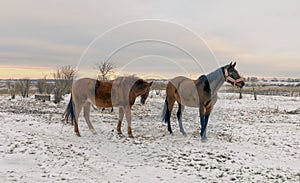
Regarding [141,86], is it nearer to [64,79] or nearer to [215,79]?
[215,79]

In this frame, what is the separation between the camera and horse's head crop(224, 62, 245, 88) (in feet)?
27.5

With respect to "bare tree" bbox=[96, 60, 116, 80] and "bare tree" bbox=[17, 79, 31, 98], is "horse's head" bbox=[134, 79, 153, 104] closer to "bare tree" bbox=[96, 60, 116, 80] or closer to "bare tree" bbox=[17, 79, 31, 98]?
"bare tree" bbox=[96, 60, 116, 80]

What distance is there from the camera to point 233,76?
27.6ft

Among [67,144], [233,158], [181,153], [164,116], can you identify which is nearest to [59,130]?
[67,144]

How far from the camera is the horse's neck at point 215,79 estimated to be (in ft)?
27.9

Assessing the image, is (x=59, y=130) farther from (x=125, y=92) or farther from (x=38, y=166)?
(x=38, y=166)

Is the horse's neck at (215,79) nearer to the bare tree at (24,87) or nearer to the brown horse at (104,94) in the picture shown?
the brown horse at (104,94)

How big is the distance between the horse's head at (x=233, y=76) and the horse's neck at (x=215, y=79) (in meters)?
0.17

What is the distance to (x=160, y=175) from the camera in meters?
5.73

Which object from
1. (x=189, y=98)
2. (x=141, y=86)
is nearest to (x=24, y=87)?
(x=141, y=86)

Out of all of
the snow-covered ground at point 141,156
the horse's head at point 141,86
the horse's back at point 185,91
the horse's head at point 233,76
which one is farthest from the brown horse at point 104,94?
the horse's head at point 233,76

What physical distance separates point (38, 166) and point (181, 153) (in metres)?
3.40

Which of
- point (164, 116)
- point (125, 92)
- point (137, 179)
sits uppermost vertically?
point (125, 92)

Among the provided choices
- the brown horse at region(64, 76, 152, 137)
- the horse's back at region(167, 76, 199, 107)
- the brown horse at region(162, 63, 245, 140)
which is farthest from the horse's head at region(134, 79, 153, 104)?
the brown horse at region(162, 63, 245, 140)
